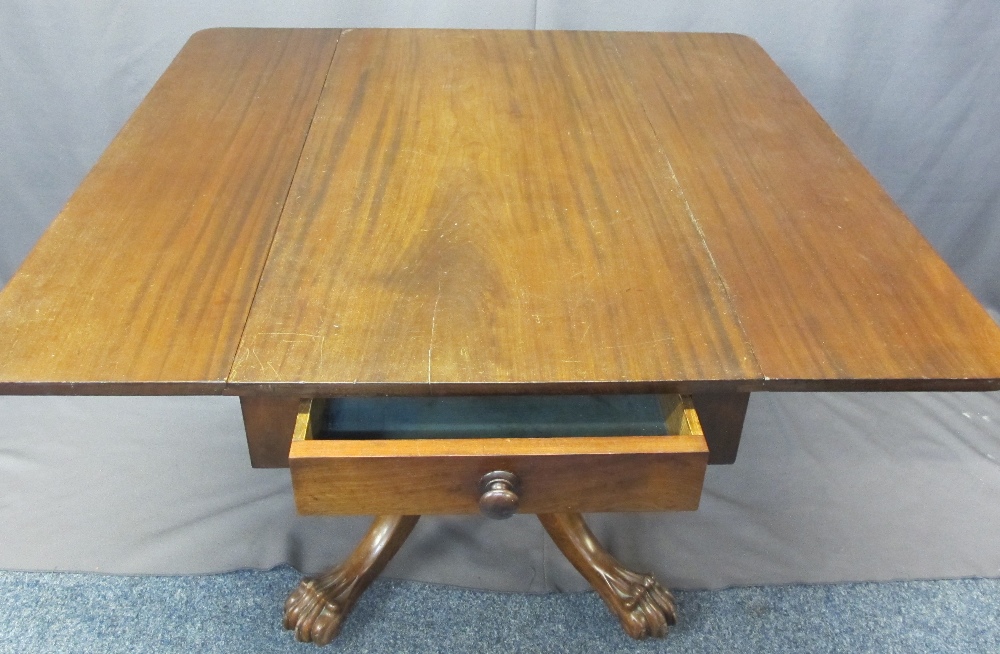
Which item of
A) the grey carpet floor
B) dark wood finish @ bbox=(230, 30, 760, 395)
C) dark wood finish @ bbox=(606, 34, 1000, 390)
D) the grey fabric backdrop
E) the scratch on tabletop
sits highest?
dark wood finish @ bbox=(606, 34, 1000, 390)

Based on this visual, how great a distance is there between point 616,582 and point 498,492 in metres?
0.54

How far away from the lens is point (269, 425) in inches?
29.6

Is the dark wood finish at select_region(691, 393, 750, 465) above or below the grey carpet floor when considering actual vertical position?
above

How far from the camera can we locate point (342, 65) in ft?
3.62

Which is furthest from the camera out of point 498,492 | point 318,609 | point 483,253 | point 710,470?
point 710,470

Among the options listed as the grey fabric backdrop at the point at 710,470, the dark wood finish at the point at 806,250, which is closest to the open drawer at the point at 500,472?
the dark wood finish at the point at 806,250

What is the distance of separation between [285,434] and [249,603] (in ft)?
1.68

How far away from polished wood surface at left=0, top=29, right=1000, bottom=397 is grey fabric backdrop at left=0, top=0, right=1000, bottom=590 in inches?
17.4

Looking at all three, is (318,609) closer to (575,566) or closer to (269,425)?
(575,566)

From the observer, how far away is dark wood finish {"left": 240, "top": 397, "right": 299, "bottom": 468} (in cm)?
74

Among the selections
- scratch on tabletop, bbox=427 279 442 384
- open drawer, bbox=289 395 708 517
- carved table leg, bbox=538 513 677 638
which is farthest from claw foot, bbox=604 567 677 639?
scratch on tabletop, bbox=427 279 442 384

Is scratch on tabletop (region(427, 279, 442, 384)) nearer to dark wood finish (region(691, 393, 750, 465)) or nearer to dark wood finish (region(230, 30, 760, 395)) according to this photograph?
dark wood finish (region(230, 30, 760, 395))

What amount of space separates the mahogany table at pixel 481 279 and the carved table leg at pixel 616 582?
36 centimetres

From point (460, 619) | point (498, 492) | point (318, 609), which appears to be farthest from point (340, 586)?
point (498, 492)
